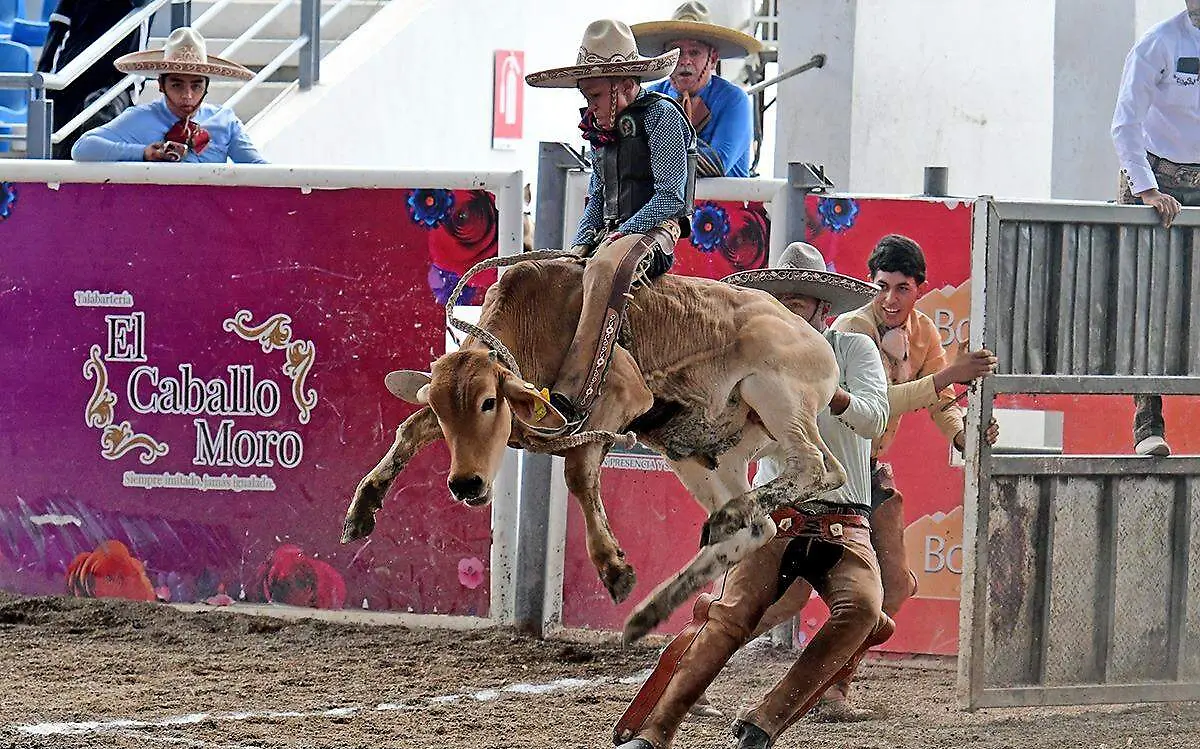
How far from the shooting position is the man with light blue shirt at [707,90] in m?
7.97

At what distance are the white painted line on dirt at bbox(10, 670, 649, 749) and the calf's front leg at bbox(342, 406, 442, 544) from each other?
1258mm

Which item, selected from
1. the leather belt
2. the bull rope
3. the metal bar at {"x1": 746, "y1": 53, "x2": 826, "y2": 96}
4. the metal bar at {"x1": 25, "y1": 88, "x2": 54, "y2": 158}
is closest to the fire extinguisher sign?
the metal bar at {"x1": 746, "y1": 53, "x2": 826, "y2": 96}

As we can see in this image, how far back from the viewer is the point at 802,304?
590cm

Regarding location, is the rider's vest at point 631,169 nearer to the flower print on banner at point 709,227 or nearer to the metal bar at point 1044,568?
the metal bar at point 1044,568

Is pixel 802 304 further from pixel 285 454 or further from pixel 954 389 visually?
pixel 285 454

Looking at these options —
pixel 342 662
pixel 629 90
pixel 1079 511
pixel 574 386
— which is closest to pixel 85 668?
pixel 342 662

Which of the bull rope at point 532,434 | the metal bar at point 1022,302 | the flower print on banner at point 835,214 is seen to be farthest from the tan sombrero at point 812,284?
the flower print on banner at point 835,214

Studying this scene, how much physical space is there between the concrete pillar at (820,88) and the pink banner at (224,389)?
357cm

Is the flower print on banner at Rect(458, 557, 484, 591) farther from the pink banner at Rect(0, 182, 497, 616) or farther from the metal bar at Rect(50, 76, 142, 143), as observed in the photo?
the metal bar at Rect(50, 76, 142, 143)

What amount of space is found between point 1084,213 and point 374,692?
3.29 meters

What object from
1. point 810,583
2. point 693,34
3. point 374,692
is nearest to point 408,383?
point 810,583

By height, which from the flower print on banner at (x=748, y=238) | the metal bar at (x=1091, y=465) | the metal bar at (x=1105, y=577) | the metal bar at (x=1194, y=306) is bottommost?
the metal bar at (x=1105, y=577)

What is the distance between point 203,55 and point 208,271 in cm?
130

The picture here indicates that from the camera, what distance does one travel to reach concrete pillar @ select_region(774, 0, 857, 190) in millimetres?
10711
